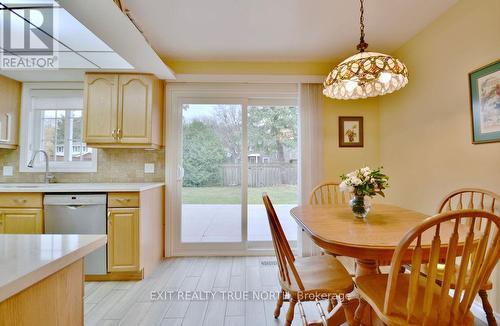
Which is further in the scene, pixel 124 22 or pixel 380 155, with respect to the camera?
pixel 380 155

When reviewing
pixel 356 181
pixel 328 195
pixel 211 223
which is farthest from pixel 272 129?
Result: pixel 356 181

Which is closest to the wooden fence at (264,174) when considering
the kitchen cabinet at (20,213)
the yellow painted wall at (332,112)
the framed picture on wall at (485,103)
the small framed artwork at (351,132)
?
the yellow painted wall at (332,112)

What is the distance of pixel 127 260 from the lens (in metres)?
2.27

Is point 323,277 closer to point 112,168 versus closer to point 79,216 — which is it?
point 79,216

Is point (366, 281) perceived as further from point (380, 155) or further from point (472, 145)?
point (380, 155)

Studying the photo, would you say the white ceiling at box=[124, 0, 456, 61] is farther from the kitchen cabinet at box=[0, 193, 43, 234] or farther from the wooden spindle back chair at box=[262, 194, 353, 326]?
the kitchen cabinet at box=[0, 193, 43, 234]

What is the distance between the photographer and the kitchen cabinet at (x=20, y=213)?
2.16 metres

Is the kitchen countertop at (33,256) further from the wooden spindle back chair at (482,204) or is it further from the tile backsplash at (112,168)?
the tile backsplash at (112,168)

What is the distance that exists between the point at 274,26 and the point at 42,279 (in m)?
2.46

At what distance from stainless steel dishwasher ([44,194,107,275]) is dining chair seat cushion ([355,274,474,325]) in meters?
2.29

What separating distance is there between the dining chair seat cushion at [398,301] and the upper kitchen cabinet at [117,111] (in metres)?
2.41

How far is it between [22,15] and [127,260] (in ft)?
7.44

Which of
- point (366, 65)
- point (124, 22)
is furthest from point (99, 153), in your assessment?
point (366, 65)

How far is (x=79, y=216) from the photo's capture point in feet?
7.28
